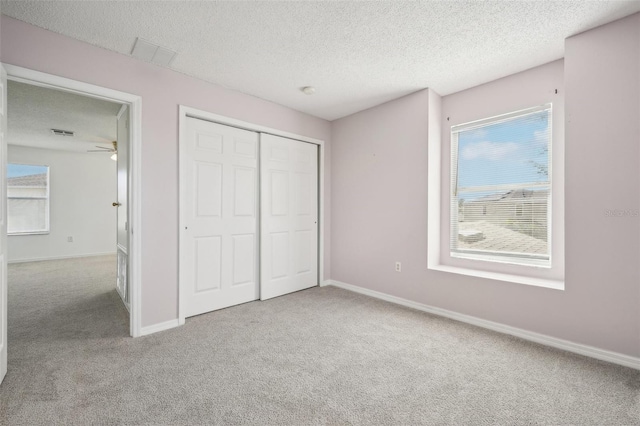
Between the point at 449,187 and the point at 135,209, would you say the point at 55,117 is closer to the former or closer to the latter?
the point at 135,209

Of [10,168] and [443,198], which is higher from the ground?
[10,168]

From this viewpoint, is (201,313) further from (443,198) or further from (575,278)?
(575,278)

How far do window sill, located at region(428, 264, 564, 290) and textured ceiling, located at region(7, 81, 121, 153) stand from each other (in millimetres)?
4367

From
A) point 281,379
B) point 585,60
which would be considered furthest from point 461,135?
point 281,379

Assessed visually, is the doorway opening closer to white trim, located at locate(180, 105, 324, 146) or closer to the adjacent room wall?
the adjacent room wall

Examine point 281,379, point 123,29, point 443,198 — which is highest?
point 123,29

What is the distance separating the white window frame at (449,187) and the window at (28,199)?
7661 millimetres

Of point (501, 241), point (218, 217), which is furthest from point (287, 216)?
point (501, 241)

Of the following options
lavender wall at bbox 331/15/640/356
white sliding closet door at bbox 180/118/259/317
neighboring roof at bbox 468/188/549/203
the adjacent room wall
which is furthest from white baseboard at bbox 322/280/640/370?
the adjacent room wall

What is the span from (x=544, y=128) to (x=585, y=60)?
0.63 metres

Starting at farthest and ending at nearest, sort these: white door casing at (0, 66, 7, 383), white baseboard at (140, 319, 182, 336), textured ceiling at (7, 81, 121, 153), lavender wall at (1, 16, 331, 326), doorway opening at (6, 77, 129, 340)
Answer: textured ceiling at (7, 81, 121, 153)
doorway opening at (6, 77, 129, 340)
white baseboard at (140, 319, 182, 336)
lavender wall at (1, 16, 331, 326)
white door casing at (0, 66, 7, 383)

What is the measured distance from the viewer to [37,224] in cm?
615

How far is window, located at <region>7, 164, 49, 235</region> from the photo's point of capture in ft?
19.4

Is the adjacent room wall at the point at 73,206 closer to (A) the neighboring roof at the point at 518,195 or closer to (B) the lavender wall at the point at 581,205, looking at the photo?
(B) the lavender wall at the point at 581,205
